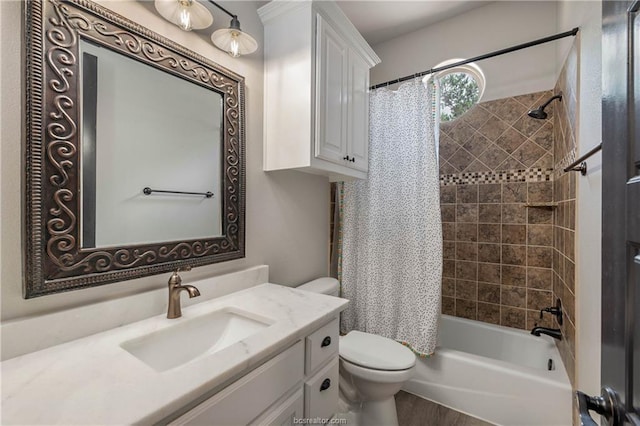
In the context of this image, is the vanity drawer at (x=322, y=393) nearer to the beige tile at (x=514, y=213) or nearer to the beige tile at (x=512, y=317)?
the beige tile at (x=512, y=317)

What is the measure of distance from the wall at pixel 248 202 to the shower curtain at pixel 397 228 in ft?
0.89

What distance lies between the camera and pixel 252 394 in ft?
2.49

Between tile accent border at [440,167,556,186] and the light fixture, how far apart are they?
182 centimetres

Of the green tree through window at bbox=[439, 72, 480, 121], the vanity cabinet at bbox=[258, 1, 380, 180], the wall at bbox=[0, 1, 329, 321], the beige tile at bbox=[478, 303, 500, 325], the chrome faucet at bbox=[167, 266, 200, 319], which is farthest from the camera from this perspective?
the green tree through window at bbox=[439, 72, 480, 121]

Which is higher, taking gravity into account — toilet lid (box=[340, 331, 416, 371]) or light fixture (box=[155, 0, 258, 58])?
light fixture (box=[155, 0, 258, 58])

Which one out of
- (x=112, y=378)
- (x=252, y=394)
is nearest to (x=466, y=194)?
(x=252, y=394)

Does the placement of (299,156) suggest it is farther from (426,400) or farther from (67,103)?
(426,400)

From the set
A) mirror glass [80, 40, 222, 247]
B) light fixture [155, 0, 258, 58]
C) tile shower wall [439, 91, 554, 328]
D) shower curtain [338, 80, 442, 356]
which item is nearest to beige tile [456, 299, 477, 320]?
tile shower wall [439, 91, 554, 328]

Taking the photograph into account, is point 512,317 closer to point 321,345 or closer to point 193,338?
point 321,345

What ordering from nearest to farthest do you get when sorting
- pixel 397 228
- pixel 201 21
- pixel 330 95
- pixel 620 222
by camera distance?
pixel 620 222
pixel 201 21
pixel 330 95
pixel 397 228

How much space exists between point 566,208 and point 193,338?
2.02 metres

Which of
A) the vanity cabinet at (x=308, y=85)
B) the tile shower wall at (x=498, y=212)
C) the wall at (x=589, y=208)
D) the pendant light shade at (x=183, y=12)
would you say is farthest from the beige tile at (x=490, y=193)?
the pendant light shade at (x=183, y=12)

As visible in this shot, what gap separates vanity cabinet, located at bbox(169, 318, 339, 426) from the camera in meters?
A: 0.68

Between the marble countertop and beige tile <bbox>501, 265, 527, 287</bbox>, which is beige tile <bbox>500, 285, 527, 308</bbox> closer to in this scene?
beige tile <bbox>501, 265, 527, 287</bbox>
